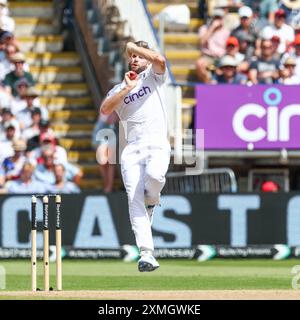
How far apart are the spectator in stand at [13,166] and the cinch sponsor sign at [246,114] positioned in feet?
9.03

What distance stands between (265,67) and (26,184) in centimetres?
433

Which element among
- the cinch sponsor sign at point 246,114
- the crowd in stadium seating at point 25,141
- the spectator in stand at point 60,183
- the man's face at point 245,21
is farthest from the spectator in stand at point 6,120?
the man's face at point 245,21

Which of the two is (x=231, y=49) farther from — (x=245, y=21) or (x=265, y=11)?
(x=265, y=11)

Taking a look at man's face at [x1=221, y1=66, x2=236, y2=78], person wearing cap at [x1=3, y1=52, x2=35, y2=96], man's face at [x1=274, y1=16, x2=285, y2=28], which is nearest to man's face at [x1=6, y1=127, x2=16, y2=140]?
person wearing cap at [x1=3, y1=52, x2=35, y2=96]

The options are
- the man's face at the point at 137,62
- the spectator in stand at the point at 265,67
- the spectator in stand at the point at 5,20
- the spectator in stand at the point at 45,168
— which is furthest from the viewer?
the spectator in stand at the point at 5,20

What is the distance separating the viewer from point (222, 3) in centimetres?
2406

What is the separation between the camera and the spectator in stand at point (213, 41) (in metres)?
23.0

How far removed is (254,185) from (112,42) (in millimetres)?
3578

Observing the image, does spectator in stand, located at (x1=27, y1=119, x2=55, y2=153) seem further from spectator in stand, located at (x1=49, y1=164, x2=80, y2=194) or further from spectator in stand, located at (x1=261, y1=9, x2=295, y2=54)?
spectator in stand, located at (x1=261, y1=9, x2=295, y2=54)

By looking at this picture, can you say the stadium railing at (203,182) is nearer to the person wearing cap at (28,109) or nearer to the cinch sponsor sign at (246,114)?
the cinch sponsor sign at (246,114)

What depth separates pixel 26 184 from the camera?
2105 cm

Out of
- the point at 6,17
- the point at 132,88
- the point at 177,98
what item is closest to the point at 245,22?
the point at 177,98

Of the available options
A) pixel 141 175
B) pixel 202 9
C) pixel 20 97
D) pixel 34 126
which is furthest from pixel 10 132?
pixel 141 175

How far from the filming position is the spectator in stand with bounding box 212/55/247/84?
2192cm
